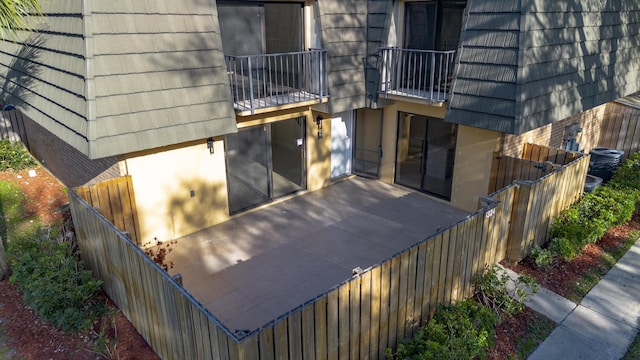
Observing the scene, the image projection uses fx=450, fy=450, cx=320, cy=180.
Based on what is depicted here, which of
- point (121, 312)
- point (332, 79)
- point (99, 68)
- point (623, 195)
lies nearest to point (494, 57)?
point (332, 79)

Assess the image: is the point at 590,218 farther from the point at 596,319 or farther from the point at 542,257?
the point at 596,319

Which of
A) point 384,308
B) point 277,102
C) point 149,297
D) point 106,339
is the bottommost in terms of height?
point 106,339

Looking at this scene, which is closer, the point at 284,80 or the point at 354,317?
the point at 354,317

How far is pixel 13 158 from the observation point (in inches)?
473

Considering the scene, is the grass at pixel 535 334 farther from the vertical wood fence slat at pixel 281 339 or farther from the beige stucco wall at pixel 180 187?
the beige stucco wall at pixel 180 187

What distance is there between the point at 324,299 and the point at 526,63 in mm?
6337

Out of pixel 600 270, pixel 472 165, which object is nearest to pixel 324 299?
pixel 600 270

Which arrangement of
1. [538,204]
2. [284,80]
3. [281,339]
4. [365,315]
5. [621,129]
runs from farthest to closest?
[621,129] → [284,80] → [538,204] → [365,315] → [281,339]

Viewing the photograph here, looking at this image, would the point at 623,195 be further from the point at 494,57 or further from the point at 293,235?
the point at 293,235

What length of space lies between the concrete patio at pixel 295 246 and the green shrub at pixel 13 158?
235 inches

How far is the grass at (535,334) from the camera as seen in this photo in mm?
6430

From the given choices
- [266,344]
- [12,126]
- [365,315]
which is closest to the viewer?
[266,344]

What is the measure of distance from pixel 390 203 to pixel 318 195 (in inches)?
75.4

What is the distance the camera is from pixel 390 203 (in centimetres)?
1145
